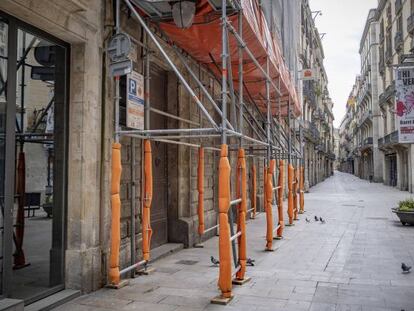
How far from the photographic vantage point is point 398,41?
29672 mm

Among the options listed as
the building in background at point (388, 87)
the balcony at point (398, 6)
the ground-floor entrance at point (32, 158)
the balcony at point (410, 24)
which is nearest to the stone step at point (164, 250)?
the ground-floor entrance at point (32, 158)

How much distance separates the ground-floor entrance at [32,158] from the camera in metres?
4.70

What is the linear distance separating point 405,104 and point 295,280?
579 centimetres

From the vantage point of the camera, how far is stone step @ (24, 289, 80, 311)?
191 inches

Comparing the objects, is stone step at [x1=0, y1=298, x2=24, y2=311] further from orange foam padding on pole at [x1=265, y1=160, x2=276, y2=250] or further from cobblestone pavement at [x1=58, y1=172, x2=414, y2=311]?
orange foam padding on pole at [x1=265, y1=160, x2=276, y2=250]

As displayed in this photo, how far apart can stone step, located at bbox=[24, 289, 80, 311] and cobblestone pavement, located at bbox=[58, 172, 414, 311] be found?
0.10 meters

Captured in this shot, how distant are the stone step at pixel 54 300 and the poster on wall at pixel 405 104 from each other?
302 inches

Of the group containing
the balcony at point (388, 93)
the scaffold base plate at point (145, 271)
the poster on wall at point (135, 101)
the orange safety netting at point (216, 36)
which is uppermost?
the balcony at point (388, 93)

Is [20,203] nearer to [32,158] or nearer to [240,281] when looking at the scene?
[32,158]

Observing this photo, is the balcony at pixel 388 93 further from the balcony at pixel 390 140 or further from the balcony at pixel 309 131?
the balcony at pixel 309 131

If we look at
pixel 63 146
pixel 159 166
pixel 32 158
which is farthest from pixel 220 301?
pixel 159 166

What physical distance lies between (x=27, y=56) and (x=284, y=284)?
14.8 feet

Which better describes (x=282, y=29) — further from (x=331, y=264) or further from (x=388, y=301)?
(x=388, y=301)

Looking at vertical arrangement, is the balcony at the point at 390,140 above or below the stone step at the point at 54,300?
above
